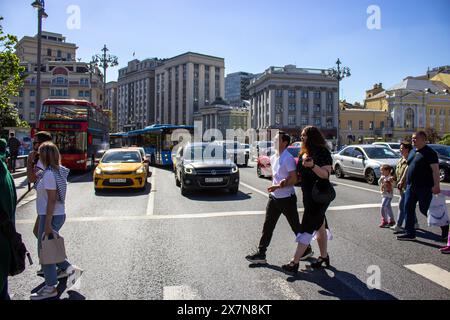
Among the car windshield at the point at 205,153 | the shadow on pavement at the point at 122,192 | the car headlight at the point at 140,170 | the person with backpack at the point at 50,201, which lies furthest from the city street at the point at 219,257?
the car windshield at the point at 205,153

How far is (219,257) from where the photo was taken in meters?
5.23

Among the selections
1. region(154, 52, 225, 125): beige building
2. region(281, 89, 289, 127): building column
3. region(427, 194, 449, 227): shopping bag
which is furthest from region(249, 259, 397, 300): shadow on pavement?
region(154, 52, 225, 125): beige building

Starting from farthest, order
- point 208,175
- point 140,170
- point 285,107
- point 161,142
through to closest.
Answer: point 285,107
point 161,142
point 140,170
point 208,175

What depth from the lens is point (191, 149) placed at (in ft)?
42.1

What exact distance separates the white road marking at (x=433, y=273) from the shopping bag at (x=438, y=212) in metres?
1.59

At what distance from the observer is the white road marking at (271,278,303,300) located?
3.89m

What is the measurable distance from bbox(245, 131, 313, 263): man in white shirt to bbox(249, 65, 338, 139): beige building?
3387 inches

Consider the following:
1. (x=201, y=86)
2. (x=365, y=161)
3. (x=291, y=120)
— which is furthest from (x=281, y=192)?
(x=201, y=86)

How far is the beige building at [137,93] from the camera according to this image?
508 ft

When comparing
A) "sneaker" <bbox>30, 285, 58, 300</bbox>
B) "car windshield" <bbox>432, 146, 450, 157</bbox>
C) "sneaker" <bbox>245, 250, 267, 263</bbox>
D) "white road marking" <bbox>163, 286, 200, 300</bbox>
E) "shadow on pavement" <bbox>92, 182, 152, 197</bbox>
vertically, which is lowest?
"white road marking" <bbox>163, 286, 200, 300</bbox>

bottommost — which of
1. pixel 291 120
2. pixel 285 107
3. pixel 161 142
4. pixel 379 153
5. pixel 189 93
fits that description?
pixel 379 153

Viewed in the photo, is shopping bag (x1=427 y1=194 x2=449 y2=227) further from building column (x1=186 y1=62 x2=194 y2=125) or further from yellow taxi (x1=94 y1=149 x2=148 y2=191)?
building column (x1=186 y1=62 x2=194 y2=125)

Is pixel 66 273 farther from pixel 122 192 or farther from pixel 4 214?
pixel 122 192

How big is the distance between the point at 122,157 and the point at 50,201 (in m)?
9.90
